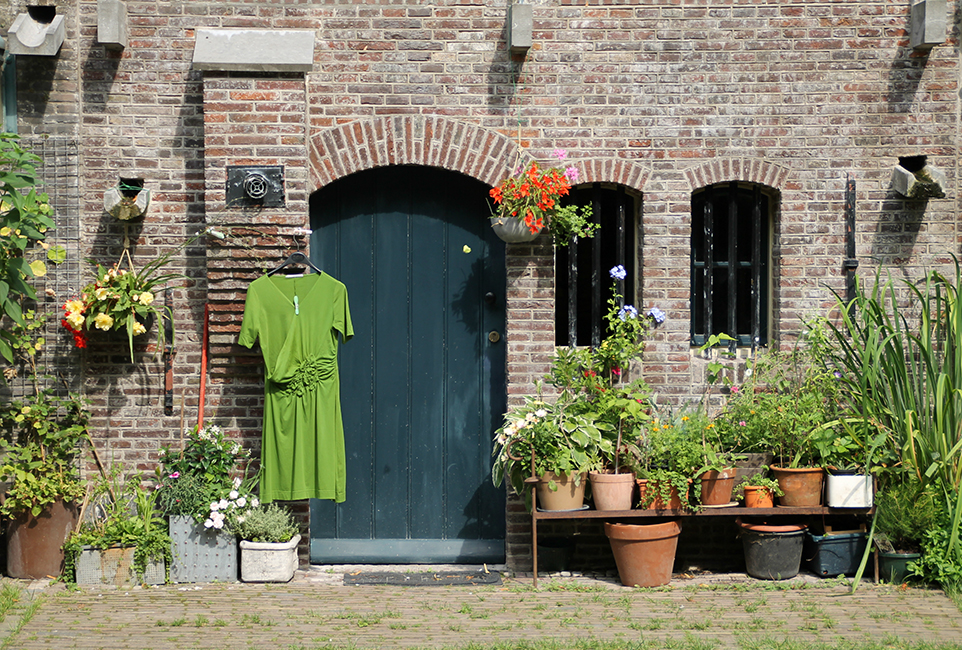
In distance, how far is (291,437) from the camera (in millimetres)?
5277

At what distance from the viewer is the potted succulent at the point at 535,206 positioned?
5367mm

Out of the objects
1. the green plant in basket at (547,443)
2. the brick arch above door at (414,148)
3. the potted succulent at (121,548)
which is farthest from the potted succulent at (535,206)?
the potted succulent at (121,548)

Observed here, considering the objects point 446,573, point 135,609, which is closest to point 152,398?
point 135,609

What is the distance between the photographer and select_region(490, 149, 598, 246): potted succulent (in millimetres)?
5367

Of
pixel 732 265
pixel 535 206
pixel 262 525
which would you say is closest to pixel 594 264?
pixel 535 206

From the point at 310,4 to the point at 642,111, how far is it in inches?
90.7

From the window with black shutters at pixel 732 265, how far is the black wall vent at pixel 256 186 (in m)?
2.80

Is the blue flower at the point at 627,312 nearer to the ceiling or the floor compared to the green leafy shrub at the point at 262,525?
nearer to the ceiling

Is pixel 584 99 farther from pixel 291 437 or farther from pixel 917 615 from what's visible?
pixel 917 615

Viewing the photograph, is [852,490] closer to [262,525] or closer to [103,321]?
[262,525]

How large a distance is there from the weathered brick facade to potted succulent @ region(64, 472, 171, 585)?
420mm

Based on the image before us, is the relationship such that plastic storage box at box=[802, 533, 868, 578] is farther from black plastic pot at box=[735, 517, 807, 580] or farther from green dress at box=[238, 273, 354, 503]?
green dress at box=[238, 273, 354, 503]

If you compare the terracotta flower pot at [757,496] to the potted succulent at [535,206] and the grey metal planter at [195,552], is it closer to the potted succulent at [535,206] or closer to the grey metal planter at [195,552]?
the potted succulent at [535,206]

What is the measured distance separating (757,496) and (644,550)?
786 mm
